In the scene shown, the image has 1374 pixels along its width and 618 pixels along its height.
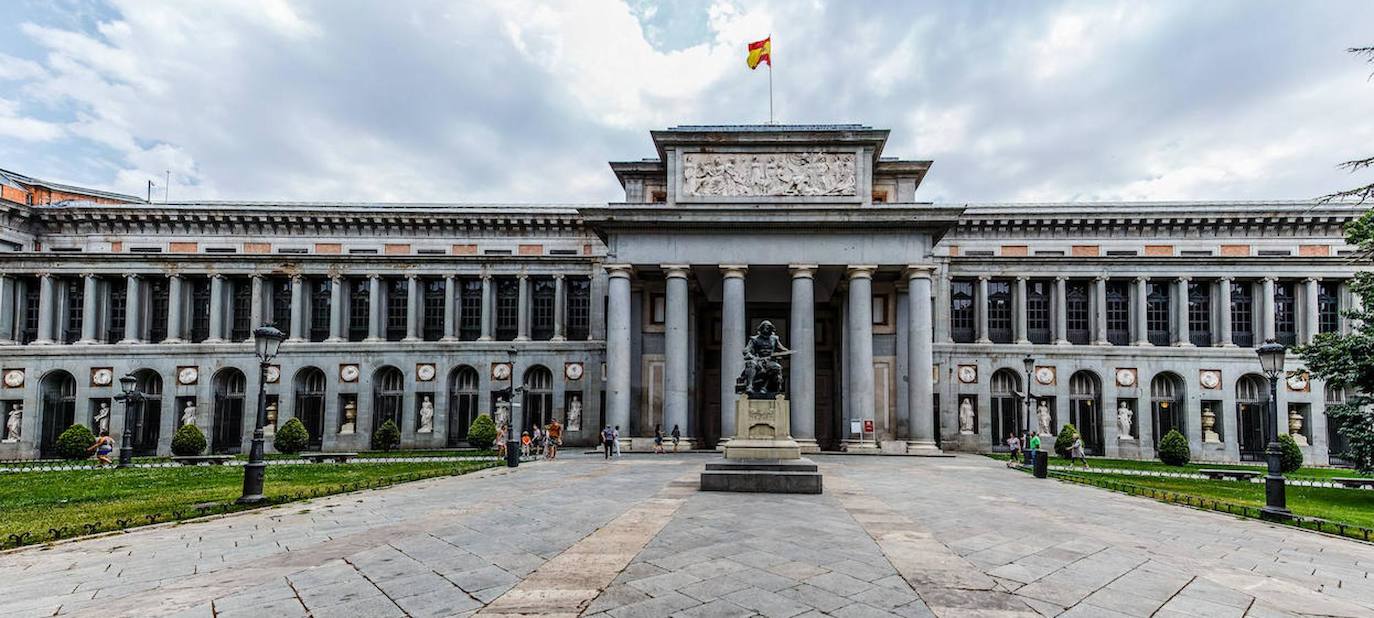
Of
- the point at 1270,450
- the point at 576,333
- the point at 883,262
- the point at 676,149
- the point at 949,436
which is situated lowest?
the point at 949,436

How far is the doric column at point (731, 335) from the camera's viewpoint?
31672mm

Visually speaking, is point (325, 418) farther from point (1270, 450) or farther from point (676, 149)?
point (1270, 450)

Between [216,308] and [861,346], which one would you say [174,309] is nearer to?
[216,308]

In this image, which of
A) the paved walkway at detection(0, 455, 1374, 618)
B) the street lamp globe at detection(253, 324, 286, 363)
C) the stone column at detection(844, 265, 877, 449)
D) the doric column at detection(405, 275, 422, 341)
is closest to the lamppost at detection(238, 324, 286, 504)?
the street lamp globe at detection(253, 324, 286, 363)

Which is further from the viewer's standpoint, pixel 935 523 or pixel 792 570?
pixel 935 523

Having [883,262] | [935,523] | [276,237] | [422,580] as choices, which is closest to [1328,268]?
[883,262]

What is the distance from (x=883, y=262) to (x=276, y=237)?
37609mm

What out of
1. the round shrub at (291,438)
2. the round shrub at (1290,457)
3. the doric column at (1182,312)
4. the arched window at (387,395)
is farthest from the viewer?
the arched window at (387,395)

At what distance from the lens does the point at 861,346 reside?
32.6 meters

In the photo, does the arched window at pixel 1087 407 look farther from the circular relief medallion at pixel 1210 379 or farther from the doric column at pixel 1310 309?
the doric column at pixel 1310 309

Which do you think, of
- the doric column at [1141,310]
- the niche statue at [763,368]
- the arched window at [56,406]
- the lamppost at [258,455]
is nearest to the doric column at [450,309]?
the arched window at [56,406]

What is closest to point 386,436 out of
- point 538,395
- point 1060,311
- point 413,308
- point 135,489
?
point 413,308

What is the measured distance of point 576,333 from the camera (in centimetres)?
4412

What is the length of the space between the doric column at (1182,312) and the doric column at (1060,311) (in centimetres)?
616
